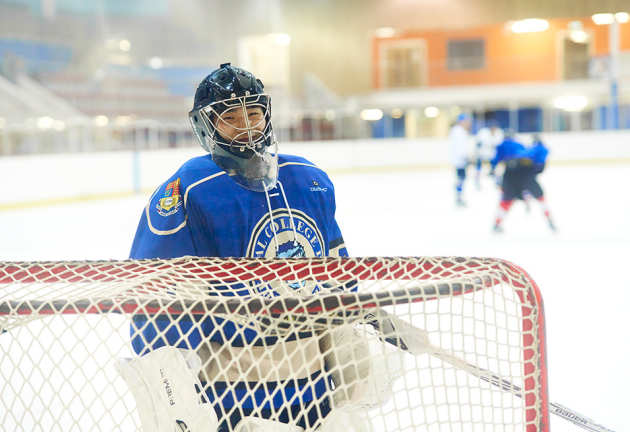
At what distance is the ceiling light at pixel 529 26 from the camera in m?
17.0

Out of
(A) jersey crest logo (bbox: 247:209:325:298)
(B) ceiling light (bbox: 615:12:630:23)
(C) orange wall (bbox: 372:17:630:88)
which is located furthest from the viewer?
(C) orange wall (bbox: 372:17:630:88)

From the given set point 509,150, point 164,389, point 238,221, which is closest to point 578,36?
point 509,150

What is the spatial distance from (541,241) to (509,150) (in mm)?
745

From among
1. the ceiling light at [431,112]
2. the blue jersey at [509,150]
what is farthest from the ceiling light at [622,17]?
the blue jersey at [509,150]

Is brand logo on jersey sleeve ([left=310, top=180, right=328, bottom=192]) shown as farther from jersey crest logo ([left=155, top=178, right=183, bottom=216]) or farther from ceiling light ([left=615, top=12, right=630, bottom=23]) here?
ceiling light ([left=615, top=12, right=630, bottom=23])

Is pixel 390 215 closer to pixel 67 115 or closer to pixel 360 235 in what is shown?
pixel 360 235

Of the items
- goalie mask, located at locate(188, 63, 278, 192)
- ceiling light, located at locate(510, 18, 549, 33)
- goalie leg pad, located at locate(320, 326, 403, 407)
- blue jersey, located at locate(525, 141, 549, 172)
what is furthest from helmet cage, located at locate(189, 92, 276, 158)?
ceiling light, located at locate(510, 18, 549, 33)

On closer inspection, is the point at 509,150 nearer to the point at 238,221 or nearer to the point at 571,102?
the point at 238,221

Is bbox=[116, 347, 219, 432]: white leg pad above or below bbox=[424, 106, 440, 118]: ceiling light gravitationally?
below

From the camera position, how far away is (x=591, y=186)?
858 cm

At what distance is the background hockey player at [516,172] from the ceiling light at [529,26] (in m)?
12.7

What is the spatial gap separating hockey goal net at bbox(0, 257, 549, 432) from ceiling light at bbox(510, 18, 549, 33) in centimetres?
1714

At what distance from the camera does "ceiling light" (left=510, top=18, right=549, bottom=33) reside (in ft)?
55.7

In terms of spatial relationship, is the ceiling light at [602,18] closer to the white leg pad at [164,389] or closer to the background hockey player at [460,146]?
the background hockey player at [460,146]
